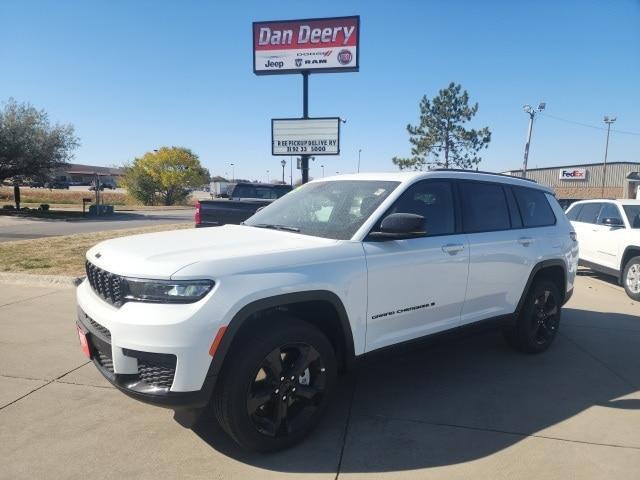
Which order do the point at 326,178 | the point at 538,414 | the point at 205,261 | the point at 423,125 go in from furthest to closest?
the point at 423,125
the point at 326,178
the point at 538,414
the point at 205,261

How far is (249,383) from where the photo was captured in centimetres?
270

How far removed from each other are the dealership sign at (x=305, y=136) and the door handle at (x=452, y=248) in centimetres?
1049

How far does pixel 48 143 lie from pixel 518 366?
2805 centimetres

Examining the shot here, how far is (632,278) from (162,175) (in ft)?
146

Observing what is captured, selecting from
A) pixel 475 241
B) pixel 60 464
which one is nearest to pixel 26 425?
pixel 60 464

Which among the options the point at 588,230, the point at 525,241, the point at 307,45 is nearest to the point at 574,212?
the point at 588,230

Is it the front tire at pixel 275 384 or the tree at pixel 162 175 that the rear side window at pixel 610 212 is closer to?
the front tire at pixel 275 384

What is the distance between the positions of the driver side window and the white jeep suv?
0.04ft

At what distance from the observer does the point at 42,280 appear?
24.6ft

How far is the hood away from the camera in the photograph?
265cm

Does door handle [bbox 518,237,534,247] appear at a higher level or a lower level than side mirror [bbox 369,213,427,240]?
lower

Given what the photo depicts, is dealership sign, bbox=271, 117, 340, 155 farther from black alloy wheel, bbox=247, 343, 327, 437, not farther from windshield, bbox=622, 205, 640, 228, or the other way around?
black alloy wheel, bbox=247, 343, 327, 437

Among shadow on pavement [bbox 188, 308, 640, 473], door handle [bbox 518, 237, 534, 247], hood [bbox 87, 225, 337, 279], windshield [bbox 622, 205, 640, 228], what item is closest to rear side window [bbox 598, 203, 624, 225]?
windshield [bbox 622, 205, 640, 228]

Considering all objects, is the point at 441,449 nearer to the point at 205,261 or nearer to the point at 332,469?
the point at 332,469
